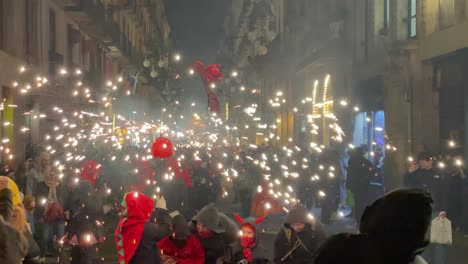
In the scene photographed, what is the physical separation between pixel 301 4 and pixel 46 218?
23.0 meters

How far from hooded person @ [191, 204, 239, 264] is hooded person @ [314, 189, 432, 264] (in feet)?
17.1

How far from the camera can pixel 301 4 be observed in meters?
33.6

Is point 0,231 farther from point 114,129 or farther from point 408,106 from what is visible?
point 114,129

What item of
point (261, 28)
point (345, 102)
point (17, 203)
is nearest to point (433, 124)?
point (345, 102)

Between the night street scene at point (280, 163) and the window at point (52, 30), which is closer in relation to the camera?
the night street scene at point (280, 163)

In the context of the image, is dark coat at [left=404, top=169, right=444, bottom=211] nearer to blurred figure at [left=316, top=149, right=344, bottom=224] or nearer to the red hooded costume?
blurred figure at [left=316, top=149, right=344, bottom=224]

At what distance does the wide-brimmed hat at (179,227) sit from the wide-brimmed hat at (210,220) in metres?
0.23

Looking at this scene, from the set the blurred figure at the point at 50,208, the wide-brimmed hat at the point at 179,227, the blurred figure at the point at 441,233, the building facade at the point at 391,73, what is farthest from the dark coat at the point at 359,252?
the building facade at the point at 391,73

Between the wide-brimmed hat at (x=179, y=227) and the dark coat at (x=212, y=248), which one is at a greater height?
the wide-brimmed hat at (x=179, y=227)

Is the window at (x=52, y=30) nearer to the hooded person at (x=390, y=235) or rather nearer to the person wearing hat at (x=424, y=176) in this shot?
the person wearing hat at (x=424, y=176)

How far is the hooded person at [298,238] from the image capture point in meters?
7.94

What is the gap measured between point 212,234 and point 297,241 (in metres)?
1.00

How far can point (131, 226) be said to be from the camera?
8.52 meters

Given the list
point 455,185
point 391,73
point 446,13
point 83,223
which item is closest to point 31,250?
point 83,223
